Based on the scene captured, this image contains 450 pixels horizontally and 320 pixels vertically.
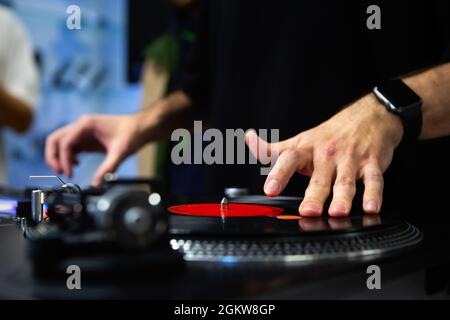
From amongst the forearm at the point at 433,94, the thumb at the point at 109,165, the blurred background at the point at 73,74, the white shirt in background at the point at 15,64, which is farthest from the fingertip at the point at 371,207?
the blurred background at the point at 73,74

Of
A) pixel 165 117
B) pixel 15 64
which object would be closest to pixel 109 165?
pixel 165 117

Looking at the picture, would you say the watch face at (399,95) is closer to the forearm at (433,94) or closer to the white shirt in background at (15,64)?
the forearm at (433,94)

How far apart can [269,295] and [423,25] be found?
96 centimetres

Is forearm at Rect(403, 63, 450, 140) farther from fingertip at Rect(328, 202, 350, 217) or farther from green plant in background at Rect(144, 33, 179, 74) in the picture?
green plant in background at Rect(144, 33, 179, 74)

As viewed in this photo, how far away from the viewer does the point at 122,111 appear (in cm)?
356

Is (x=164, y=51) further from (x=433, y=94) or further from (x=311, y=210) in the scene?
(x=311, y=210)

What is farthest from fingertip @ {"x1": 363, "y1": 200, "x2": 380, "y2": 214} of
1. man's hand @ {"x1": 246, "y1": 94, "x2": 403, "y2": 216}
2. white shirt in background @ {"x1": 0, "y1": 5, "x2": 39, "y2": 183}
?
white shirt in background @ {"x1": 0, "y1": 5, "x2": 39, "y2": 183}

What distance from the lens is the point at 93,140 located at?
55.9 inches

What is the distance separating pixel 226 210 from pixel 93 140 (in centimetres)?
71

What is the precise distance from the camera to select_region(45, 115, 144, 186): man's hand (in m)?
1.34

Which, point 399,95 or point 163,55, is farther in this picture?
point 163,55

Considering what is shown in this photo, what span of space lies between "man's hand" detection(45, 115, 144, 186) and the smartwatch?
0.71 metres

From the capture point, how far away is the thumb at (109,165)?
128 centimetres
